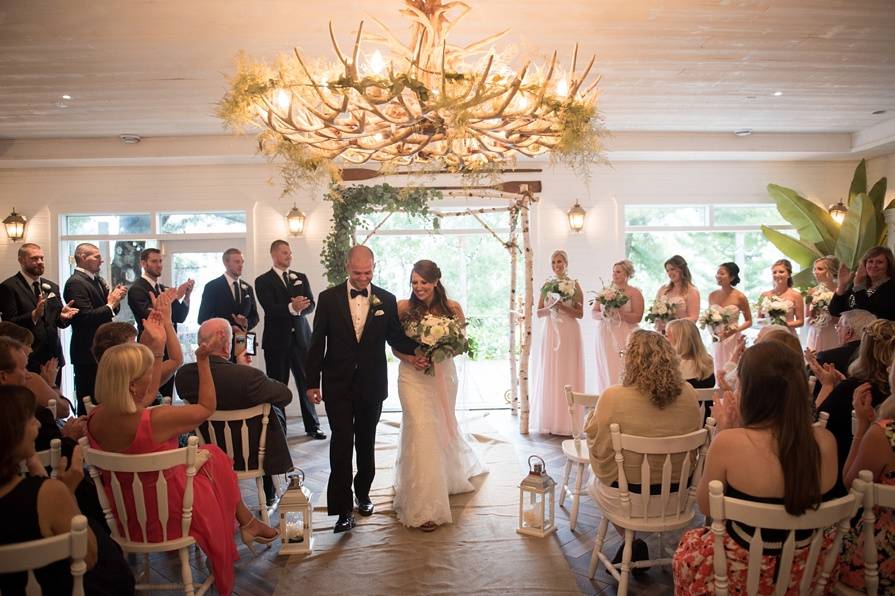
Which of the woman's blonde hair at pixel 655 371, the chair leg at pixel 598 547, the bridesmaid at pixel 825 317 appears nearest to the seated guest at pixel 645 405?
the woman's blonde hair at pixel 655 371

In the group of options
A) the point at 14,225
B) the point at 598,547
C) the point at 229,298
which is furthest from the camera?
the point at 14,225

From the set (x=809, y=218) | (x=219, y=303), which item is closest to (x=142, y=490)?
(x=219, y=303)

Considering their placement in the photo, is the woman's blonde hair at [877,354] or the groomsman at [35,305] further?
the groomsman at [35,305]

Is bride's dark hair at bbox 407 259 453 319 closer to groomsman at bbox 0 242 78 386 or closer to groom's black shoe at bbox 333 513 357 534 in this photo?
groom's black shoe at bbox 333 513 357 534

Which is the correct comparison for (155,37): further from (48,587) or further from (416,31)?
(48,587)

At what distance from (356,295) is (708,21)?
317 cm

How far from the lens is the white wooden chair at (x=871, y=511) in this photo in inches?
83.8

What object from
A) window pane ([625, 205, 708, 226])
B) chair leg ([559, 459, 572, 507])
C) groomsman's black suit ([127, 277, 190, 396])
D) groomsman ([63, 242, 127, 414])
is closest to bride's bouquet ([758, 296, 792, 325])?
window pane ([625, 205, 708, 226])

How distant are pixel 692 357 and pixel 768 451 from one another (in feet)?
6.40

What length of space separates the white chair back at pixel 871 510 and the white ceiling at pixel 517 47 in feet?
8.37

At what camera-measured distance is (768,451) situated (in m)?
2.25

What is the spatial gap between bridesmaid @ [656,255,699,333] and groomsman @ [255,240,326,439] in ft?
12.7

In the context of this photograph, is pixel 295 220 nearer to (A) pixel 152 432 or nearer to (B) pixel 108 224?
(B) pixel 108 224

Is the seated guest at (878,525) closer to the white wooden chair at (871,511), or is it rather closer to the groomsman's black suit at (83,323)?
the white wooden chair at (871,511)
